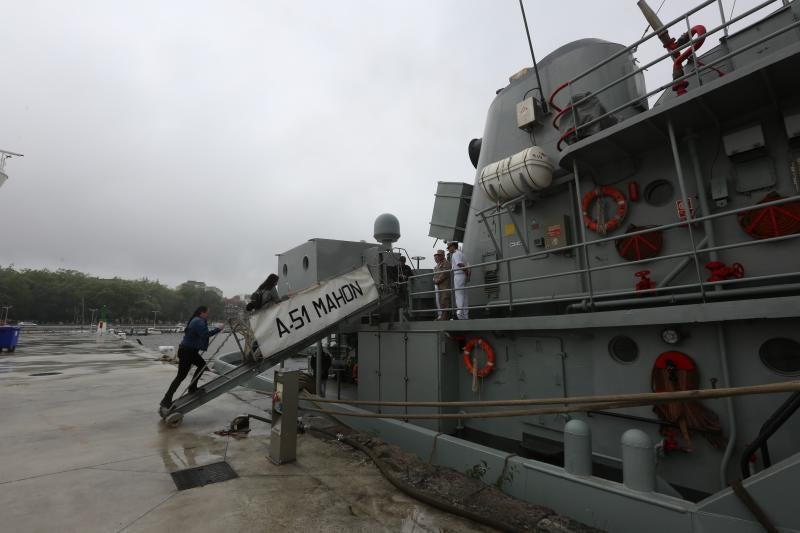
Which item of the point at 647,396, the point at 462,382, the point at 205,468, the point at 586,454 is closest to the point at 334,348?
the point at 462,382

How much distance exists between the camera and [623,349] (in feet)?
14.9

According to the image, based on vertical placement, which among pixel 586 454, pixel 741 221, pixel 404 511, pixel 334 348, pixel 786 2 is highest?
pixel 786 2

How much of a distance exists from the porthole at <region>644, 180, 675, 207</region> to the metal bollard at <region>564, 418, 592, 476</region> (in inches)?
134

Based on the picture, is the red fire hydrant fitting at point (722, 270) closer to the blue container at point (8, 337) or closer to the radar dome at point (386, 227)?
the radar dome at point (386, 227)

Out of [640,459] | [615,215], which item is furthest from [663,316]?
[615,215]

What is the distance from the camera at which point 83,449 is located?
5352mm

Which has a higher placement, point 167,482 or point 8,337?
point 8,337

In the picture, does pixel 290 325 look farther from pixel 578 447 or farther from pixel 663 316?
pixel 663 316

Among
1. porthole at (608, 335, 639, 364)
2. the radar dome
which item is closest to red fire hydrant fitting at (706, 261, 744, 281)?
porthole at (608, 335, 639, 364)

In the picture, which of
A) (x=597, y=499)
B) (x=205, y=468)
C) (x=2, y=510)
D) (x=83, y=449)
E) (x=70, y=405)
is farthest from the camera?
(x=70, y=405)

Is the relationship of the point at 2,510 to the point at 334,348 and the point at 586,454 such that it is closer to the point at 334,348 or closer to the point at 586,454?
the point at 586,454

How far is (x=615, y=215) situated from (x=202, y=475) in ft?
20.9

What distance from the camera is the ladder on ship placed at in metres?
6.60

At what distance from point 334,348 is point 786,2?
977 cm
